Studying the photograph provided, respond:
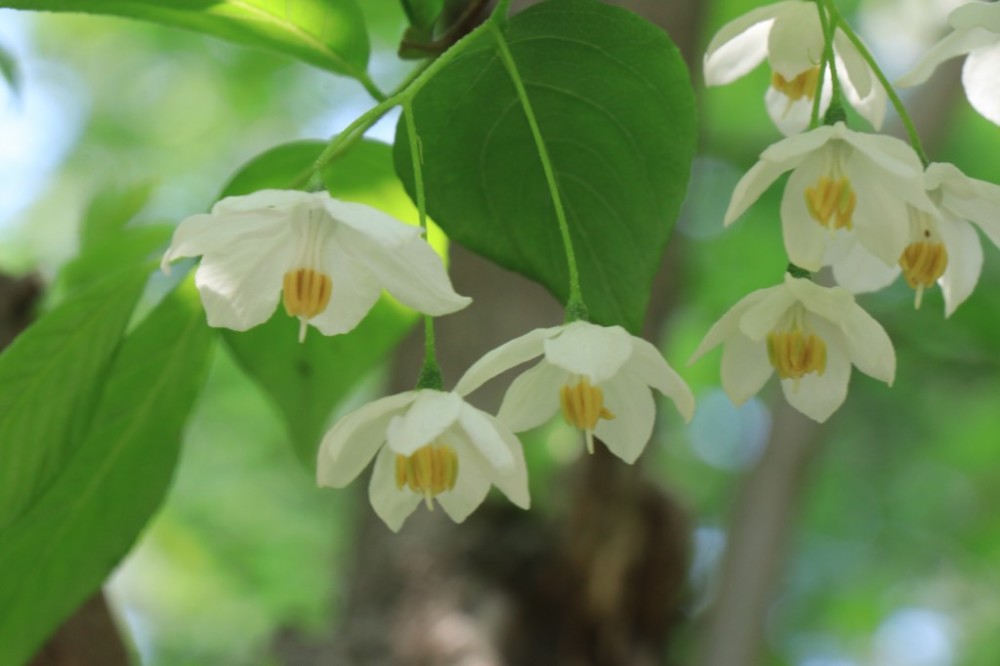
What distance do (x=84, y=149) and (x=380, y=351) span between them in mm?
4986

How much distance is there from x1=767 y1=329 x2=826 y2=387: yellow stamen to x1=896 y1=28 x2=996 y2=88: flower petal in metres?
0.25

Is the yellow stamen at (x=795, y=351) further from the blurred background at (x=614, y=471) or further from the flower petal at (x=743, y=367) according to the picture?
the blurred background at (x=614, y=471)

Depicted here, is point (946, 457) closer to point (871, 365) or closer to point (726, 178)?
point (726, 178)

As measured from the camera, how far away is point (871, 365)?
3.18 ft

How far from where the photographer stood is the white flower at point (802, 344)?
962 millimetres

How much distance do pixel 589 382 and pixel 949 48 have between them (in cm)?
48

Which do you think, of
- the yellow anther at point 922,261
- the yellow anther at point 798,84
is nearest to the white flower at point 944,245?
the yellow anther at point 922,261

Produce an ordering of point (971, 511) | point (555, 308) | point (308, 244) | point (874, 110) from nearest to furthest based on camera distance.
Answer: point (308, 244)
point (874, 110)
point (555, 308)
point (971, 511)

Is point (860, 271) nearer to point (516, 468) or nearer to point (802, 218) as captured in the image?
point (802, 218)

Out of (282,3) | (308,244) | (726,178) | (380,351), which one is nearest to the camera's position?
(308,244)

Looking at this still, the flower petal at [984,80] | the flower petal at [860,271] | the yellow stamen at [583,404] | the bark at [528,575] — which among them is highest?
the bark at [528,575]

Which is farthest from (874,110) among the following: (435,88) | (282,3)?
(282,3)

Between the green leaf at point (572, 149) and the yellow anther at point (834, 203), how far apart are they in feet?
0.37

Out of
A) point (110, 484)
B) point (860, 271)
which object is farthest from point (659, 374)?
point (110, 484)
